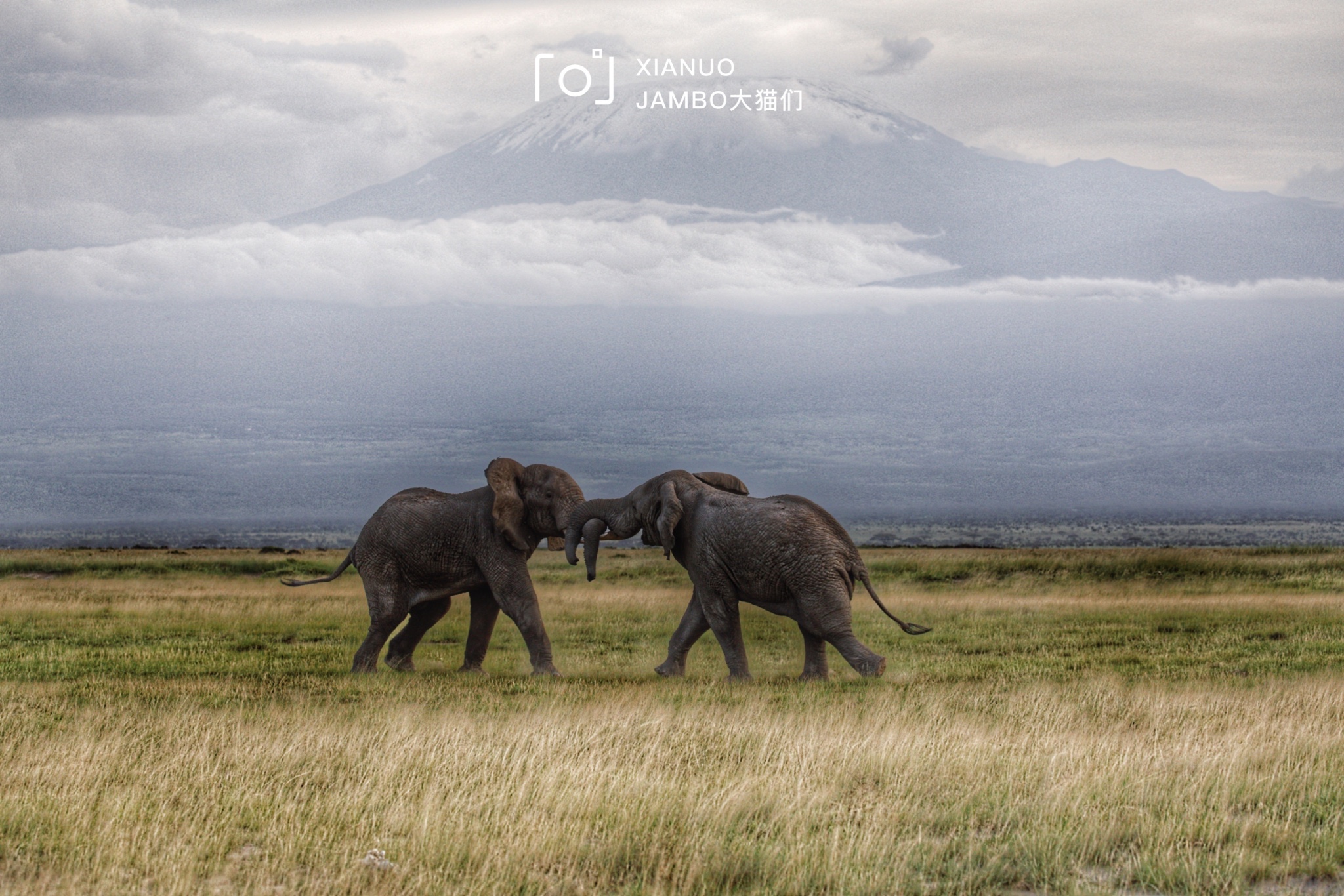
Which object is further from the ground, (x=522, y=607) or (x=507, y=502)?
(x=507, y=502)

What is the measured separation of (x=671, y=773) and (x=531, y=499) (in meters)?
8.43

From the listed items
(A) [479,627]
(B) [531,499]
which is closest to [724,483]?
(B) [531,499]

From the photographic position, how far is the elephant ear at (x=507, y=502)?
1766cm

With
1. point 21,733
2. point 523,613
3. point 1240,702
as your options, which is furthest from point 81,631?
point 1240,702

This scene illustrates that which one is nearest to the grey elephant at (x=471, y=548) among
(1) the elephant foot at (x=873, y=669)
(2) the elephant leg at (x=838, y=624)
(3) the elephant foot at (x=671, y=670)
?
(3) the elephant foot at (x=671, y=670)

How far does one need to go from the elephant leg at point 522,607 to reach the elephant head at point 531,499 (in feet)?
1.35

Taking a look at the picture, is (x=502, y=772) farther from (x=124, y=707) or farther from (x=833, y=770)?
(x=124, y=707)

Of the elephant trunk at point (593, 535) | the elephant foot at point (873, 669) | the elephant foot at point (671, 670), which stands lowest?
the elephant foot at point (671, 670)

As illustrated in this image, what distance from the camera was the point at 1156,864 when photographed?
26.3 feet

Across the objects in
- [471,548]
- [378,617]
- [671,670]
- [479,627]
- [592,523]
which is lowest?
[671,670]

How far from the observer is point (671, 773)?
33.7 feet

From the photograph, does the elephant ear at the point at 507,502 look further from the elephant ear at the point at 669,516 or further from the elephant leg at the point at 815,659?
the elephant leg at the point at 815,659

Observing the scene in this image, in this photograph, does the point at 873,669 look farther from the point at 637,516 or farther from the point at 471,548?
the point at 471,548

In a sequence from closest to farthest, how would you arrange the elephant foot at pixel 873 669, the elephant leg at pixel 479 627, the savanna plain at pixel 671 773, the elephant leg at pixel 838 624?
the savanna plain at pixel 671 773 → the elephant leg at pixel 838 624 → the elephant foot at pixel 873 669 → the elephant leg at pixel 479 627
